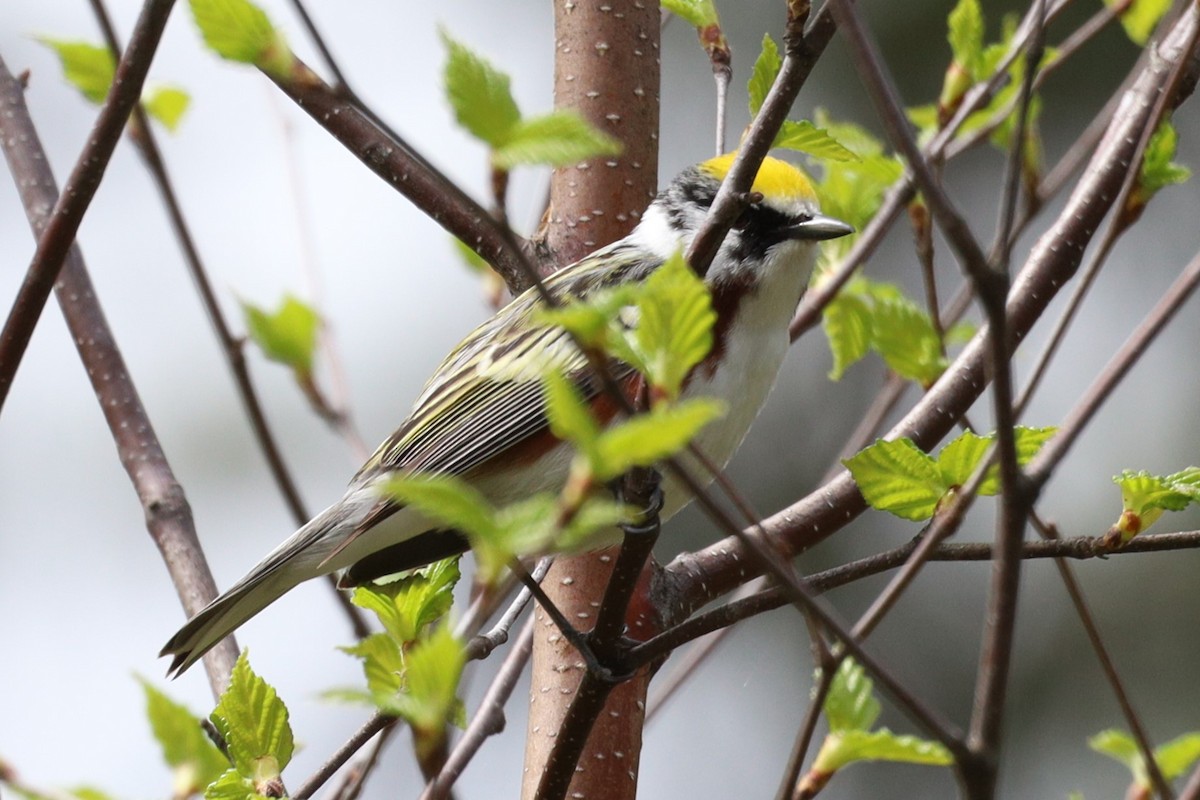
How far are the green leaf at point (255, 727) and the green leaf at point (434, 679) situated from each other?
19.2 inches

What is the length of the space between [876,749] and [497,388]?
137cm

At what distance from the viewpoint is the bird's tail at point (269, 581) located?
211 cm

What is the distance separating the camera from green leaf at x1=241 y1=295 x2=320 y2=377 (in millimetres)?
2301

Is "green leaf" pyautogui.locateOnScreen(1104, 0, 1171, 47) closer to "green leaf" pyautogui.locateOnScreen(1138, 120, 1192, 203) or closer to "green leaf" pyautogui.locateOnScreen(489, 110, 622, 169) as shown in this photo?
"green leaf" pyautogui.locateOnScreen(1138, 120, 1192, 203)

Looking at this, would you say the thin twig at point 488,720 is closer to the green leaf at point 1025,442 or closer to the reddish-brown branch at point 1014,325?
the reddish-brown branch at point 1014,325

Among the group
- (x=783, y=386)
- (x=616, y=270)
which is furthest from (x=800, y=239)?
(x=783, y=386)

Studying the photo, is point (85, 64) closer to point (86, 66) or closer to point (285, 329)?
point (86, 66)

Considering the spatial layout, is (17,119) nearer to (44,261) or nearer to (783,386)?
(44,261)

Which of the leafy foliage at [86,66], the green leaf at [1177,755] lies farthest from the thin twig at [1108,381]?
the leafy foliage at [86,66]

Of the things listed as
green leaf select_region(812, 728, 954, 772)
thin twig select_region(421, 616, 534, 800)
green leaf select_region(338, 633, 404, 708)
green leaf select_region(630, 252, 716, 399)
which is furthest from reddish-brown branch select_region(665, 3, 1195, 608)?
green leaf select_region(630, 252, 716, 399)

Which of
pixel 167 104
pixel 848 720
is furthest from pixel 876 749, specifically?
pixel 167 104

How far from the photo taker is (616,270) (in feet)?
8.14

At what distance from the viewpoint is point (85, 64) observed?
2.30 metres

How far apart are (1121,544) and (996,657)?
24.0 inches
